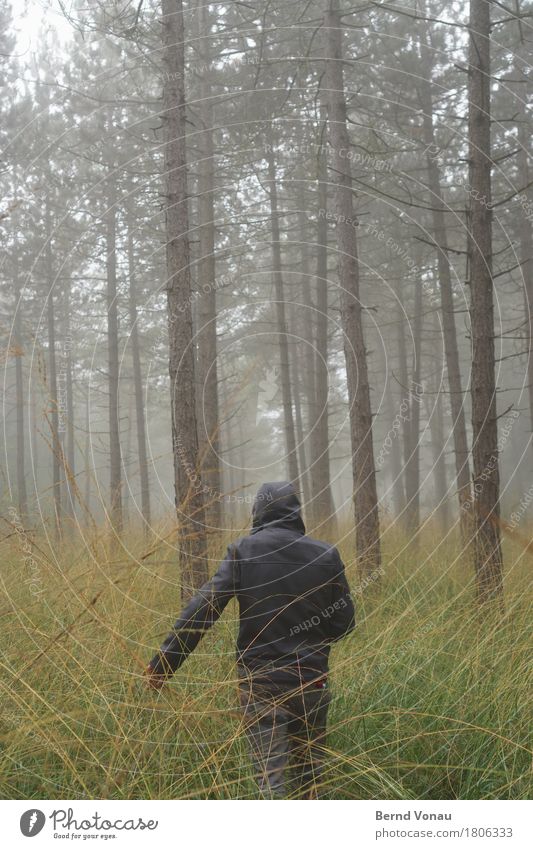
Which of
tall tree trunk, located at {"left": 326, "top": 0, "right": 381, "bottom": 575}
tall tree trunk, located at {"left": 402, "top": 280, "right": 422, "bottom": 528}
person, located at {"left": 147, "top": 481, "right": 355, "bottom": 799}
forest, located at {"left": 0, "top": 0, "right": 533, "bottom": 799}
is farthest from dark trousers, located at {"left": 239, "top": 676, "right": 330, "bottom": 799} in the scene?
tall tree trunk, located at {"left": 402, "top": 280, "right": 422, "bottom": 528}

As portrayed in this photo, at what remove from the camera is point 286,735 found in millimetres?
4145

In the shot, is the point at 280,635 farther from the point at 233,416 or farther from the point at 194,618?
the point at 233,416

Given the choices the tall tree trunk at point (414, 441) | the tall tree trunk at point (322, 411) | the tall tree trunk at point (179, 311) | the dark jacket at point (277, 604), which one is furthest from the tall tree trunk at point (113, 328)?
the dark jacket at point (277, 604)

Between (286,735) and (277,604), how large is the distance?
699 mm

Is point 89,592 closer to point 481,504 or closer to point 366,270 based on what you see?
point 481,504

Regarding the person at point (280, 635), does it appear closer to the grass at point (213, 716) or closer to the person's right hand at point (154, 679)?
the person's right hand at point (154, 679)

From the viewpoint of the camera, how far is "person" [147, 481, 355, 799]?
13.4 ft

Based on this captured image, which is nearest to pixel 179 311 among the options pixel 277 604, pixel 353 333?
pixel 353 333

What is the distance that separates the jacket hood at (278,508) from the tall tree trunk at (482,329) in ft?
11.9

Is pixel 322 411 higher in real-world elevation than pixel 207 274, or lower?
lower

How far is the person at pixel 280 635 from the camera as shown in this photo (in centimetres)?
408

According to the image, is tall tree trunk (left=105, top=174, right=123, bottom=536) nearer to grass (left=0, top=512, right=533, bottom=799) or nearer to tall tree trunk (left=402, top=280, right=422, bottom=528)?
tall tree trunk (left=402, top=280, right=422, bottom=528)

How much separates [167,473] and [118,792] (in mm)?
49930
